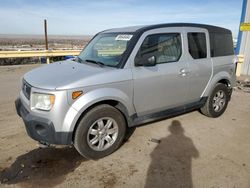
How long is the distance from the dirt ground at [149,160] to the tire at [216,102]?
38 cm

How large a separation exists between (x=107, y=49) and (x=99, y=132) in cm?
158

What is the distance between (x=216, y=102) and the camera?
541 centimetres

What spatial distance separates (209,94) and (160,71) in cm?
166

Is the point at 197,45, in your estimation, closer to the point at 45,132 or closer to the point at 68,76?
the point at 68,76

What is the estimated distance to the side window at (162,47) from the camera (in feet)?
13.1

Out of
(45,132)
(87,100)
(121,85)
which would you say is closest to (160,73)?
(121,85)

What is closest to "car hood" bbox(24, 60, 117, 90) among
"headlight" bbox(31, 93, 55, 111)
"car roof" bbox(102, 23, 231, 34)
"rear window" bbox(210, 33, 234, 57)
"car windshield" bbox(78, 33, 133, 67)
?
"headlight" bbox(31, 93, 55, 111)

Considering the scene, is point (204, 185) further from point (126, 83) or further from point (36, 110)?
point (36, 110)

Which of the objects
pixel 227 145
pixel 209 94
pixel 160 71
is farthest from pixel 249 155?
pixel 160 71

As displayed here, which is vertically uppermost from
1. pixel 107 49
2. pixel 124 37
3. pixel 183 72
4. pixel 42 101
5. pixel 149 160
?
pixel 124 37

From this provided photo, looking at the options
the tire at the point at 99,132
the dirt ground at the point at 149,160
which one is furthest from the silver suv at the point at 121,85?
the dirt ground at the point at 149,160

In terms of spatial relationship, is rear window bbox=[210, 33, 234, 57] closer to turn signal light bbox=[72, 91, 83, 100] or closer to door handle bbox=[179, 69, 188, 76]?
door handle bbox=[179, 69, 188, 76]

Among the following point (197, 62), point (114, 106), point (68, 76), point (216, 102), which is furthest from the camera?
point (216, 102)

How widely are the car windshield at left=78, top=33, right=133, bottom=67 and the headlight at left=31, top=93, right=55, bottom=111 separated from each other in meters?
1.13
